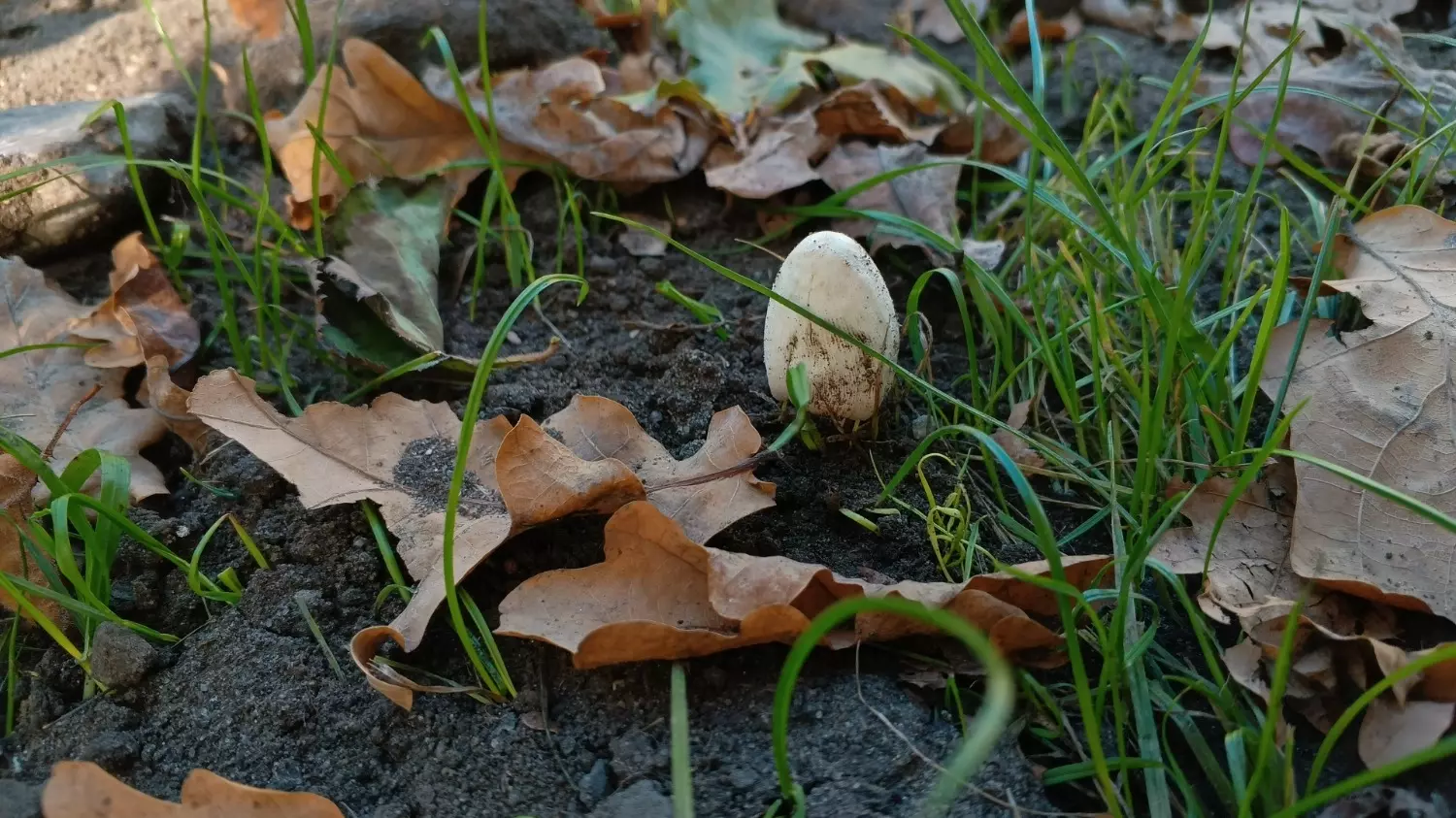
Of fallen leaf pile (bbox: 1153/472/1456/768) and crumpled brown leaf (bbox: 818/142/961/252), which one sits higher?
crumpled brown leaf (bbox: 818/142/961/252)

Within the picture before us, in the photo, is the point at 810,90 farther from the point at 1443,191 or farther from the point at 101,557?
the point at 101,557

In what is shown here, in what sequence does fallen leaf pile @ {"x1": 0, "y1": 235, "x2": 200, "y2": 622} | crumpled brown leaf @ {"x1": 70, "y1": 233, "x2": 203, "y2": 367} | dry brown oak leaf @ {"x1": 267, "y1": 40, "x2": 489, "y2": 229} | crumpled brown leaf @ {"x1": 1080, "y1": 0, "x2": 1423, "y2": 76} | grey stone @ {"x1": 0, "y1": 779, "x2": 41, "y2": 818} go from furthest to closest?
crumpled brown leaf @ {"x1": 1080, "y1": 0, "x2": 1423, "y2": 76}, dry brown oak leaf @ {"x1": 267, "y1": 40, "x2": 489, "y2": 229}, crumpled brown leaf @ {"x1": 70, "y1": 233, "x2": 203, "y2": 367}, fallen leaf pile @ {"x1": 0, "y1": 235, "x2": 200, "y2": 622}, grey stone @ {"x1": 0, "y1": 779, "x2": 41, "y2": 818}

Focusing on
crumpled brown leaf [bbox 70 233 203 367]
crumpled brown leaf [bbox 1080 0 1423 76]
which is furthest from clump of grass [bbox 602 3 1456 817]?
crumpled brown leaf [bbox 70 233 203 367]

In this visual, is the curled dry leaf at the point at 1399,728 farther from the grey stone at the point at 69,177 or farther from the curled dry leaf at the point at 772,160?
the grey stone at the point at 69,177

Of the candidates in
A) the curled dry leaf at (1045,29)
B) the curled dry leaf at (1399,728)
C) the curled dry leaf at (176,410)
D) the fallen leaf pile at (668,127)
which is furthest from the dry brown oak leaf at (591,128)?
the curled dry leaf at (1399,728)

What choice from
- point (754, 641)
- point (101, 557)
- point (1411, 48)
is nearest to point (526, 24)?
point (101, 557)

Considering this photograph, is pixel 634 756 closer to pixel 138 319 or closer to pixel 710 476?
pixel 710 476

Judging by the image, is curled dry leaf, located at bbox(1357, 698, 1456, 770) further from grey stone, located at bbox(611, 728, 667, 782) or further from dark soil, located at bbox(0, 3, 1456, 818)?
grey stone, located at bbox(611, 728, 667, 782)

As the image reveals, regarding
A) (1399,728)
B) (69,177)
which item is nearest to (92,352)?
(69,177)
